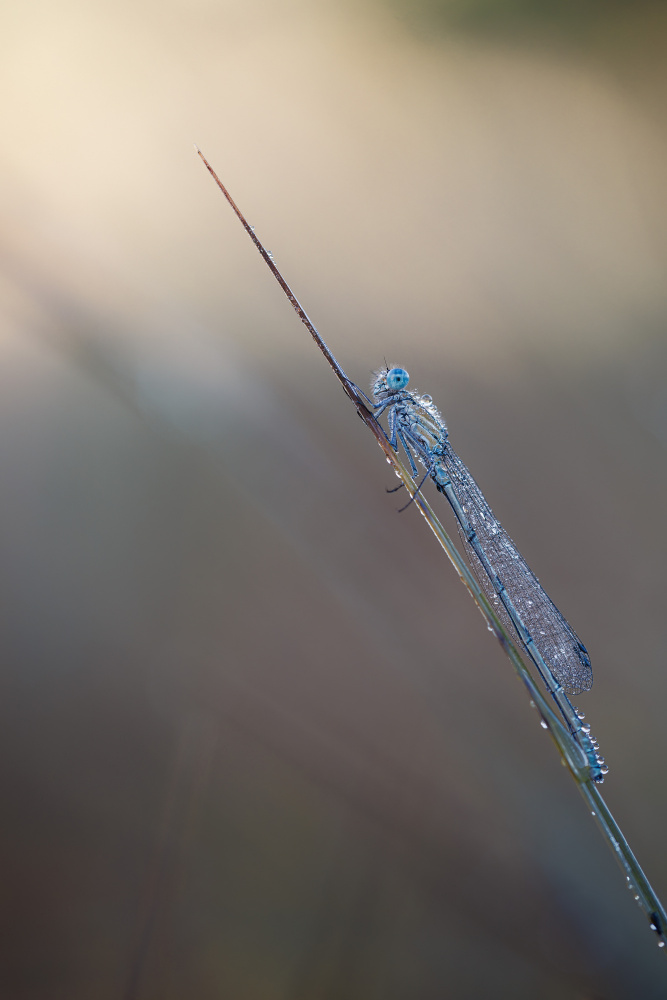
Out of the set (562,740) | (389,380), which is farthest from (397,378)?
(562,740)

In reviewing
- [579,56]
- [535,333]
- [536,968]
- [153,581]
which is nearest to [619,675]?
[536,968]

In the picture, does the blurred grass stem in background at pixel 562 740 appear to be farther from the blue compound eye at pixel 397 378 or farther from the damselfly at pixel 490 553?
the blue compound eye at pixel 397 378

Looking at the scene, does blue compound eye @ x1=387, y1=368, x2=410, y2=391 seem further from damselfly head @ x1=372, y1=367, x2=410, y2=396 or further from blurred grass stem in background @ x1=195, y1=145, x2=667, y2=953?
blurred grass stem in background @ x1=195, y1=145, x2=667, y2=953

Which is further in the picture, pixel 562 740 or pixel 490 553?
pixel 490 553

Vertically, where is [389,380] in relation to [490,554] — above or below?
above

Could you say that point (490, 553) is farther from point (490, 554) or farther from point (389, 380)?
point (389, 380)

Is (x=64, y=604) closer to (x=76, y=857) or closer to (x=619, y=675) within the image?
(x=76, y=857)

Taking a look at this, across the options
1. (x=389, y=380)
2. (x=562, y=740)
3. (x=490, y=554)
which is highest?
(x=389, y=380)

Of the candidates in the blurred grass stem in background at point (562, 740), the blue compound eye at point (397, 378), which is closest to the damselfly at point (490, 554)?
the blue compound eye at point (397, 378)
